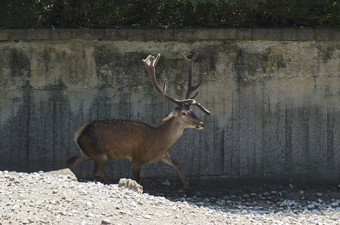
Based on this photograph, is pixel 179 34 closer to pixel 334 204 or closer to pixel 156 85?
pixel 156 85

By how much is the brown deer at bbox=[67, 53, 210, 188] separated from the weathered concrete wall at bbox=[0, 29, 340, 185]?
535 millimetres

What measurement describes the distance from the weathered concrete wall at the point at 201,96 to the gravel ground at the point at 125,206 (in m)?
0.78

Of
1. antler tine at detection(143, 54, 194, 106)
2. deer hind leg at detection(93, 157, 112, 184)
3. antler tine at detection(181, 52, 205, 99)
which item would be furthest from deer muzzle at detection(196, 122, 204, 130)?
deer hind leg at detection(93, 157, 112, 184)

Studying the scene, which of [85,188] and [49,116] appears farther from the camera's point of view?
[49,116]

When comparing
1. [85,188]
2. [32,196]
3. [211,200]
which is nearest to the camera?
[32,196]

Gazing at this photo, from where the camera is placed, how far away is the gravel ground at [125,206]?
21.8 ft

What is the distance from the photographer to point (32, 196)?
703 centimetres

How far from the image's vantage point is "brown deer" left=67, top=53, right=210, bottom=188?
1016 cm

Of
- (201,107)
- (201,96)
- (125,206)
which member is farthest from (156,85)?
(125,206)

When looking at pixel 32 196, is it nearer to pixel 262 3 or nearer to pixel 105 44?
pixel 105 44

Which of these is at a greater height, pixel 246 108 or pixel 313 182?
pixel 246 108

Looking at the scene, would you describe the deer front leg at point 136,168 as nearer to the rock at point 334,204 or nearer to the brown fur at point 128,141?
the brown fur at point 128,141

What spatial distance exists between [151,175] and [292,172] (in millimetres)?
2157

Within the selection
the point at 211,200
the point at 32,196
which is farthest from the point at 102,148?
the point at 32,196
